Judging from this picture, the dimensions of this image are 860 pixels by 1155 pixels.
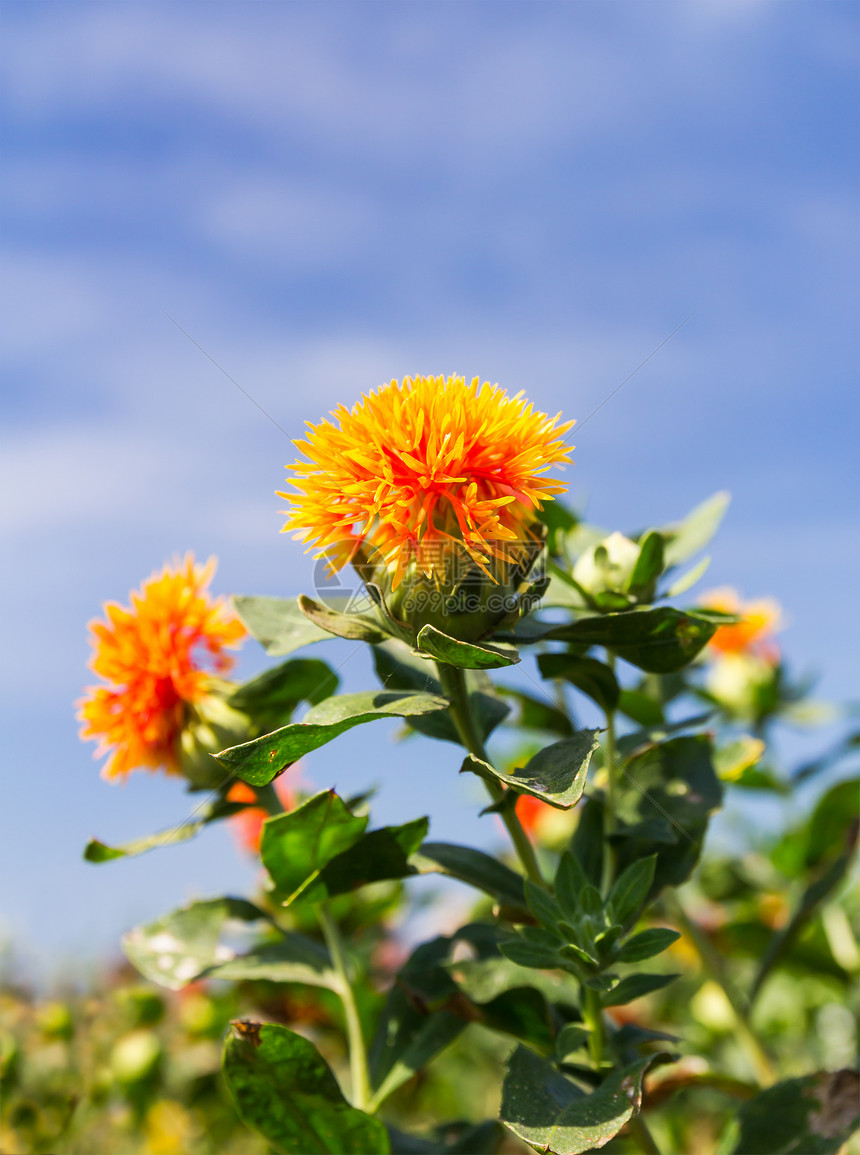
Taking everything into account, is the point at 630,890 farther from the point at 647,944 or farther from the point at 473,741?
the point at 473,741

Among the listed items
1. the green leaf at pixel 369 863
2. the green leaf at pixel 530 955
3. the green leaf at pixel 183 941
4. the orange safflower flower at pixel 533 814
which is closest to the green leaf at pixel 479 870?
the green leaf at pixel 369 863

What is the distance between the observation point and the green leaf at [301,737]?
905 mm

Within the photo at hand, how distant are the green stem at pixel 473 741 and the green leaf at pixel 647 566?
11.4 inches

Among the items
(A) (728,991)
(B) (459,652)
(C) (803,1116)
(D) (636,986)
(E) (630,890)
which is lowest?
(C) (803,1116)

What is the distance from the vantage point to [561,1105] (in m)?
1.02

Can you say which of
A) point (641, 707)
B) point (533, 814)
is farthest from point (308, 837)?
point (533, 814)

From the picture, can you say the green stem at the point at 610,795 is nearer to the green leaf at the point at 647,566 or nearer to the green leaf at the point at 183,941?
the green leaf at the point at 647,566

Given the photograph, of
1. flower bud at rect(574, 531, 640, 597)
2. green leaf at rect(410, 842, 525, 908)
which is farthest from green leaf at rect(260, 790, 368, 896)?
flower bud at rect(574, 531, 640, 597)

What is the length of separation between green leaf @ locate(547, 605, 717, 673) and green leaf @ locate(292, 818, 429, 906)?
31 centimetres

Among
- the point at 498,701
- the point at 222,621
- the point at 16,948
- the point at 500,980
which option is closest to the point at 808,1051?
the point at 500,980

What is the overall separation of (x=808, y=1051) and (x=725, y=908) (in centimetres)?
54

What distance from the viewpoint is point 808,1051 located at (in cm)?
272

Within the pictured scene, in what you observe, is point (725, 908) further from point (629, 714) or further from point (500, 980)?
point (500, 980)

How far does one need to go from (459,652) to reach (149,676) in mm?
636
